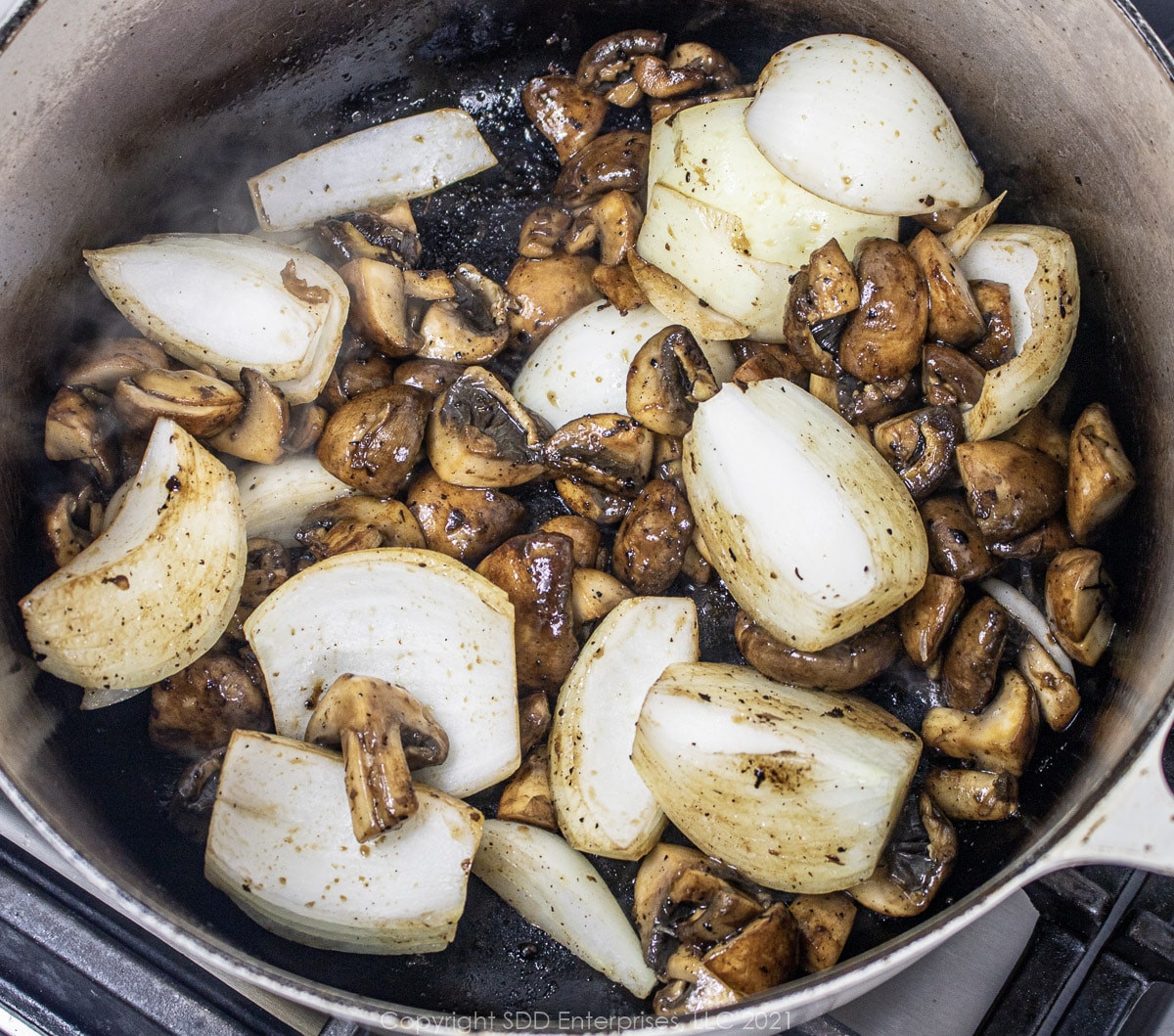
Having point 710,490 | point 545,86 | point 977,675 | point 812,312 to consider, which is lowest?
point 977,675

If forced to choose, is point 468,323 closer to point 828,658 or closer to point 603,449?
point 603,449

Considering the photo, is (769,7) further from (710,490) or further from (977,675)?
(977,675)

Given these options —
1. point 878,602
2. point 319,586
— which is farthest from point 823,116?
point 319,586

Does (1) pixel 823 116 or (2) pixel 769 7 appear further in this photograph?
(2) pixel 769 7

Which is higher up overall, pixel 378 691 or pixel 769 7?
pixel 769 7

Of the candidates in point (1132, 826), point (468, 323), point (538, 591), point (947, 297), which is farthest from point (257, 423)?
point (1132, 826)

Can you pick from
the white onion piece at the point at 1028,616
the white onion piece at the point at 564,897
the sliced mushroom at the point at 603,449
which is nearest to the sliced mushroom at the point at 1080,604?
the white onion piece at the point at 1028,616

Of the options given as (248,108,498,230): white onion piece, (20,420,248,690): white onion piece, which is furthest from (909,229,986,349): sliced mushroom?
(20,420,248,690): white onion piece
